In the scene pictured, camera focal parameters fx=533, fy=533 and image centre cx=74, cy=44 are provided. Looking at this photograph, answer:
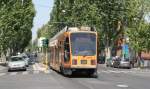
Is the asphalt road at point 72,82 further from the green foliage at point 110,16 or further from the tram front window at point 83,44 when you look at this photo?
the green foliage at point 110,16

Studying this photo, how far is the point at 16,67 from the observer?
179 ft

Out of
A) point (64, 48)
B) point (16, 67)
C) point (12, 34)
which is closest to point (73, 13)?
point (12, 34)

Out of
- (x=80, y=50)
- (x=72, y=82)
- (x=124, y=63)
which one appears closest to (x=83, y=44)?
(x=80, y=50)

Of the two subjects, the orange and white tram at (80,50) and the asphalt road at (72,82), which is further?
the orange and white tram at (80,50)

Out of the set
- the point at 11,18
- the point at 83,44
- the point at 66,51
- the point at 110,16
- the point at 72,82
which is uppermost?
the point at 110,16

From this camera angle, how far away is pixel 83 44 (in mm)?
37312

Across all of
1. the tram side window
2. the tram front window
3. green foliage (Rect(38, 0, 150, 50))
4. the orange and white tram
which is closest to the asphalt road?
the orange and white tram

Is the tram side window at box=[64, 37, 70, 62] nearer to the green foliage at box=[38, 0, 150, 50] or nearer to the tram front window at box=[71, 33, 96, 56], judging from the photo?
the tram front window at box=[71, 33, 96, 56]

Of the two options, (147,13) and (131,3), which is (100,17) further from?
(147,13)

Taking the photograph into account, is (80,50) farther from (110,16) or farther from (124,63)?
(110,16)

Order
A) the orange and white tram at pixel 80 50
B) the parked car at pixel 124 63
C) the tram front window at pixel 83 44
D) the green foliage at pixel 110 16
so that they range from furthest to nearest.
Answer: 1. the green foliage at pixel 110 16
2. the parked car at pixel 124 63
3. the tram front window at pixel 83 44
4. the orange and white tram at pixel 80 50

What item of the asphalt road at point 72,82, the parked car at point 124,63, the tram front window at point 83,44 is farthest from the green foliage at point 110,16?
the asphalt road at point 72,82

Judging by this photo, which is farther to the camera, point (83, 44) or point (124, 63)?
point (124, 63)

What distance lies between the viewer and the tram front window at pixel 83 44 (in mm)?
37188
